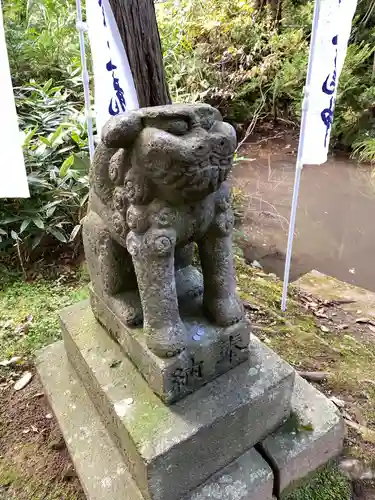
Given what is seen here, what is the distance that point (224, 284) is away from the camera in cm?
132

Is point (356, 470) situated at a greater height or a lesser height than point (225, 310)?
lesser

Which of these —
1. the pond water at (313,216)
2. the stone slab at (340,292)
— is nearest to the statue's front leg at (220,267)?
the stone slab at (340,292)

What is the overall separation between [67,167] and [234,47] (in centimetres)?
472

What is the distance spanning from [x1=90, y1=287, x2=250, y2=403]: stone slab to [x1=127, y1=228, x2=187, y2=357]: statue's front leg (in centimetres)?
5

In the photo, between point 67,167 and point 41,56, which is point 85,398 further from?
point 41,56

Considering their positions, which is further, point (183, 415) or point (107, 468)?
point (107, 468)

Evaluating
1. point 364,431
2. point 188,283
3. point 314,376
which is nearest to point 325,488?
point 364,431

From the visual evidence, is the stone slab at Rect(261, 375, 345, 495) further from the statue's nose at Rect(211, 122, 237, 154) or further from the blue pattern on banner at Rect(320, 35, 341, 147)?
the blue pattern on banner at Rect(320, 35, 341, 147)

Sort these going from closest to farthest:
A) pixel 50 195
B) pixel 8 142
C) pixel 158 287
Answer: pixel 158 287 < pixel 8 142 < pixel 50 195

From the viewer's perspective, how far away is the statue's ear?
41.1 inches

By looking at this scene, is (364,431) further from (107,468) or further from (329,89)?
(329,89)

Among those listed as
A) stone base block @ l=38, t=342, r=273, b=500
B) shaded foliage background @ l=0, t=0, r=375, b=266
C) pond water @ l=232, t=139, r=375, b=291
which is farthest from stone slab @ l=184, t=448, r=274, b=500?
shaded foliage background @ l=0, t=0, r=375, b=266

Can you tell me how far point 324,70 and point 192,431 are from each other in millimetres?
1718

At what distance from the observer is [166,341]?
3.99 feet
